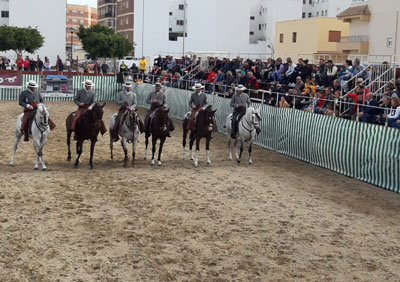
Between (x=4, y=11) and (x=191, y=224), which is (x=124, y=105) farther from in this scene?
(x=4, y=11)

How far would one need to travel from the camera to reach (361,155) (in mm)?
17781

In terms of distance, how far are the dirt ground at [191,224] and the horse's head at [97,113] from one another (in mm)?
1486

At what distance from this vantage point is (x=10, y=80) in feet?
124

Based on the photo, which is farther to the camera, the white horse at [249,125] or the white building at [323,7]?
the white building at [323,7]

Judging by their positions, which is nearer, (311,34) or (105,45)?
(311,34)

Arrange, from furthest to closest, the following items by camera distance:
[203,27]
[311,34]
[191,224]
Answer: [203,27]
[311,34]
[191,224]

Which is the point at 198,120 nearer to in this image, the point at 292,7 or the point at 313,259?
the point at 313,259

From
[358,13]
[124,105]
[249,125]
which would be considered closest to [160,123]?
[124,105]

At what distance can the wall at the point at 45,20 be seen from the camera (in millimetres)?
81812

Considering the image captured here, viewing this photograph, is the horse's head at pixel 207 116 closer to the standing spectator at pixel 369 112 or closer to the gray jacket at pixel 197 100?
the gray jacket at pixel 197 100

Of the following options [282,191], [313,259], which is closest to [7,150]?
[282,191]

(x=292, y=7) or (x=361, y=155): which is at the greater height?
(x=292, y=7)

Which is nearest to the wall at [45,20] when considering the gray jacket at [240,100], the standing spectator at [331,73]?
the standing spectator at [331,73]

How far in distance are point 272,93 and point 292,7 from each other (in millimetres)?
67961
